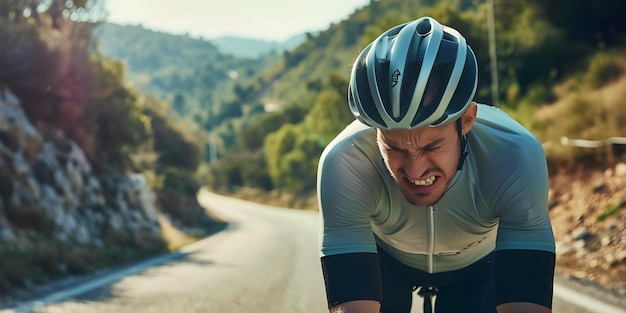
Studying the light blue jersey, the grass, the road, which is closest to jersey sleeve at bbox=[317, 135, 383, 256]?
the light blue jersey

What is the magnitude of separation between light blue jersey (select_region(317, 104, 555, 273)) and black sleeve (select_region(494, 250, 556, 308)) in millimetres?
33

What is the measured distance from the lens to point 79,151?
19.5 m

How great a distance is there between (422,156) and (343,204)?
0.35 metres

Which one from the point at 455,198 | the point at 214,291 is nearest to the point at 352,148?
the point at 455,198

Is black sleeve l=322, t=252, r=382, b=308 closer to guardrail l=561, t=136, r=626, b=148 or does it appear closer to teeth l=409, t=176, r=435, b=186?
teeth l=409, t=176, r=435, b=186

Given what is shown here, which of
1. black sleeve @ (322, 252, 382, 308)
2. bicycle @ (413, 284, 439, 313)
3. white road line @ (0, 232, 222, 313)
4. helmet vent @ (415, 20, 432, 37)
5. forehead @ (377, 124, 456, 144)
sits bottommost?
white road line @ (0, 232, 222, 313)

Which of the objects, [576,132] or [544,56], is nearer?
[576,132]

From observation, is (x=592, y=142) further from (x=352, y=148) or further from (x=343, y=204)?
(x=343, y=204)

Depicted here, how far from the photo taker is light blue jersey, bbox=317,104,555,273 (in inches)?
117

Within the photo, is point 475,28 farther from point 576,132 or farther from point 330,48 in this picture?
point 330,48

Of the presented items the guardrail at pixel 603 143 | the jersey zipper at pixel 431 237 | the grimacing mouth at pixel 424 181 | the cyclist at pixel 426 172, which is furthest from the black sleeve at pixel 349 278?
the guardrail at pixel 603 143

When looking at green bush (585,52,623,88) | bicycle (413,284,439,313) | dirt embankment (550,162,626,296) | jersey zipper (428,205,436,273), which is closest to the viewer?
jersey zipper (428,205,436,273)

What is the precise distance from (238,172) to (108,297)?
333 ft

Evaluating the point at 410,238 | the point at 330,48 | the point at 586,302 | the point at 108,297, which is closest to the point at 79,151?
the point at 108,297
